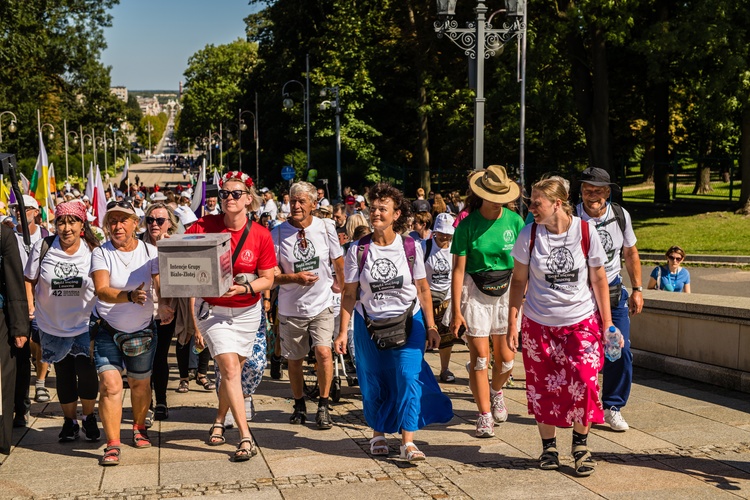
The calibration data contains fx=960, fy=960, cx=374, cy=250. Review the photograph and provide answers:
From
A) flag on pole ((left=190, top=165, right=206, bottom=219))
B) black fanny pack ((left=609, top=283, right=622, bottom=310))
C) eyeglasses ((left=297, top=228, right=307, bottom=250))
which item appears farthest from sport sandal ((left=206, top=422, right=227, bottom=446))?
flag on pole ((left=190, top=165, right=206, bottom=219))

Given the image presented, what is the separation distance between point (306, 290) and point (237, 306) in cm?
105

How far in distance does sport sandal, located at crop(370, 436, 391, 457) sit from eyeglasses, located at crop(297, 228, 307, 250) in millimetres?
1677

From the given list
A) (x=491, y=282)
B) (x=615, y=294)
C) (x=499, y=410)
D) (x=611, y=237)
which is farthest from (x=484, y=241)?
(x=499, y=410)

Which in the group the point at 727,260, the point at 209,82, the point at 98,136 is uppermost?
the point at 209,82

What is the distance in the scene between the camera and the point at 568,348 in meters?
6.03

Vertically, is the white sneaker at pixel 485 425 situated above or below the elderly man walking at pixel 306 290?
below

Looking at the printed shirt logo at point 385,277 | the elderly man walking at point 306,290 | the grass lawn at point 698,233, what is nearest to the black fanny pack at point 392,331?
the printed shirt logo at point 385,277

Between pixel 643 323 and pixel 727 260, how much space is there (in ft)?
45.0

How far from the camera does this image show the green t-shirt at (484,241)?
711 centimetres

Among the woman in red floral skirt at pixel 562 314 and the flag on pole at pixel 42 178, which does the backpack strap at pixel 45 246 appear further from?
the flag on pole at pixel 42 178

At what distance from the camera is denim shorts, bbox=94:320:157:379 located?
6.50 metres

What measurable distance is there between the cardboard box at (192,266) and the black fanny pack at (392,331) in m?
1.09

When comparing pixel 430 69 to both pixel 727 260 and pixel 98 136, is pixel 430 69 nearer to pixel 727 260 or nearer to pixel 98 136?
pixel 727 260

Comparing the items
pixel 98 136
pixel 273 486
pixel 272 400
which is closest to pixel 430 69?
pixel 272 400
